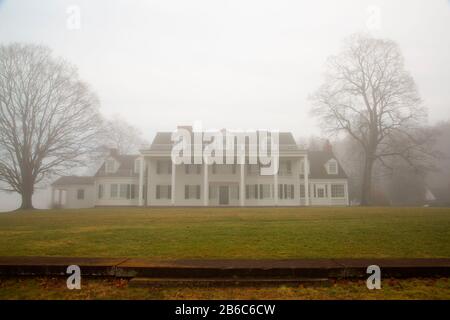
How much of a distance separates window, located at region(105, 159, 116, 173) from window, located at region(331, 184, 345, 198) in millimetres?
27146

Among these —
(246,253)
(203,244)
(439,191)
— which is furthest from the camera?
(439,191)

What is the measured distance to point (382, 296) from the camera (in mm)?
3852

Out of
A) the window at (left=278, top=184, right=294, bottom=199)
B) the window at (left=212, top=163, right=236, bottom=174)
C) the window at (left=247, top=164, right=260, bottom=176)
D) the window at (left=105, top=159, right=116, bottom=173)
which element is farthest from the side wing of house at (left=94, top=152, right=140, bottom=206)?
the window at (left=278, top=184, right=294, bottom=199)

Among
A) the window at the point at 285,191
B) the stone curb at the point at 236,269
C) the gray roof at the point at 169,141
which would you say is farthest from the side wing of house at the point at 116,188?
the stone curb at the point at 236,269

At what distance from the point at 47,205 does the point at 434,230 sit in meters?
Result: 44.4

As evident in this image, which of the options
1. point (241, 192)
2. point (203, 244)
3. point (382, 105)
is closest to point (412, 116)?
point (382, 105)

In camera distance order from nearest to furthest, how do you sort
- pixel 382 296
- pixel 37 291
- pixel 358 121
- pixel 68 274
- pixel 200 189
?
pixel 382 296
pixel 37 291
pixel 68 274
pixel 358 121
pixel 200 189

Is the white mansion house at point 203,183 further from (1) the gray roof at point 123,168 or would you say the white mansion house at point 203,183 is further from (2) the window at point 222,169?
(1) the gray roof at point 123,168

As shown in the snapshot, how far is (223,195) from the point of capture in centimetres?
3469

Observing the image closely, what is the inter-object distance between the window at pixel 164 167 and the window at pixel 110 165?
7.59 m

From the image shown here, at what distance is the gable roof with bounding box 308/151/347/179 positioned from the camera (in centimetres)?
4009

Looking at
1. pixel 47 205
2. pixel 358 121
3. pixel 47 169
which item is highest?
pixel 358 121

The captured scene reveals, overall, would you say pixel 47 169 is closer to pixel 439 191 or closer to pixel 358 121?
pixel 358 121

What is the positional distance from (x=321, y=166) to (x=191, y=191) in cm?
1787
